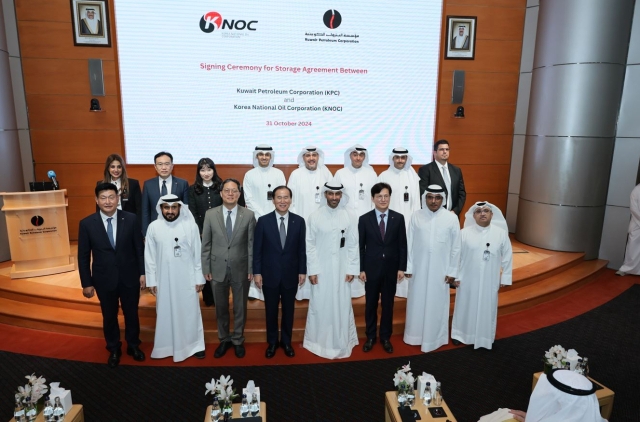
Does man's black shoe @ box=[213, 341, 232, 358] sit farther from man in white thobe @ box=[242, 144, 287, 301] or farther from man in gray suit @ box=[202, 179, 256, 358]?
man in white thobe @ box=[242, 144, 287, 301]

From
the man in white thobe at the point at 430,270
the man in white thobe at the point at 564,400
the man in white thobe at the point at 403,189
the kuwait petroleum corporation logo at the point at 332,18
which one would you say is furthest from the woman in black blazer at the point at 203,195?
the man in white thobe at the point at 564,400

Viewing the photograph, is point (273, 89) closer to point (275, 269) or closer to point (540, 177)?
point (275, 269)

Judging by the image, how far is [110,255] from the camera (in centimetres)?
408

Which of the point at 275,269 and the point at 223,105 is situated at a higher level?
the point at 223,105

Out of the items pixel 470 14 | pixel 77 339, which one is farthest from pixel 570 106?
pixel 77 339

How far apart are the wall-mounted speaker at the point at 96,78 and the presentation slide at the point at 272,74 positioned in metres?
0.44

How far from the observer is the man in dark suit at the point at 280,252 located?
4.25 m

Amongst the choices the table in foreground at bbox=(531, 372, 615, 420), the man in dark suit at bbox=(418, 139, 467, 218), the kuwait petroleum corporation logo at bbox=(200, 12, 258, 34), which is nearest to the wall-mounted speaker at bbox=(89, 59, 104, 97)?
the kuwait petroleum corporation logo at bbox=(200, 12, 258, 34)

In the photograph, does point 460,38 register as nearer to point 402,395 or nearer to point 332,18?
point 332,18

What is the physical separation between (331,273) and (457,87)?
506 centimetres

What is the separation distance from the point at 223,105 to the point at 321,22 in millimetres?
2152

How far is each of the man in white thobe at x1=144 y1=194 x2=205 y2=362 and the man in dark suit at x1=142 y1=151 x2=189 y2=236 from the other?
30.6 inches

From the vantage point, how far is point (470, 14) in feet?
25.1

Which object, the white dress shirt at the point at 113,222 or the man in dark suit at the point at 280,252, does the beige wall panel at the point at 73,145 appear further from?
the man in dark suit at the point at 280,252
